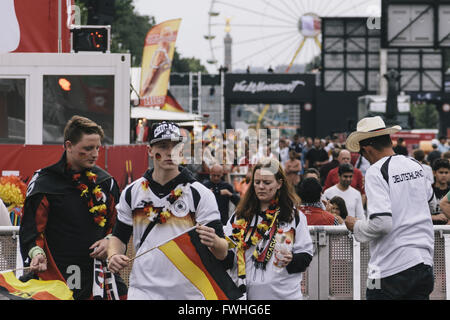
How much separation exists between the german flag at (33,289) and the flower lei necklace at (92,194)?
0.55m

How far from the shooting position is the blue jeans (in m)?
5.17

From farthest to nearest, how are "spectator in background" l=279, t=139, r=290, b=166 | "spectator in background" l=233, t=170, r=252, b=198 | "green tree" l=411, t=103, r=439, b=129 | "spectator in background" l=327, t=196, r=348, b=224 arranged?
"green tree" l=411, t=103, r=439, b=129
"spectator in background" l=279, t=139, r=290, b=166
"spectator in background" l=233, t=170, r=252, b=198
"spectator in background" l=327, t=196, r=348, b=224

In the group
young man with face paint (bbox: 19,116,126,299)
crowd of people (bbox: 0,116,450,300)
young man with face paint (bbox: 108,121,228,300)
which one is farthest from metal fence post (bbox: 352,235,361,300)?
young man with face paint (bbox: 108,121,228,300)

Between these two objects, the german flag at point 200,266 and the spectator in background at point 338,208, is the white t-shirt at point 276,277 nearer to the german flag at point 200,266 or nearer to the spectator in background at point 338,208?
the german flag at point 200,266

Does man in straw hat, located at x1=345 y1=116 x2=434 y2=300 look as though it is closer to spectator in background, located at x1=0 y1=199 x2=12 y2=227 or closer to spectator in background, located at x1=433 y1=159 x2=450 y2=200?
spectator in background, located at x1=0 y1=199 x2=12 y2=227

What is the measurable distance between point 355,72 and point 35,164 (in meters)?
41.4

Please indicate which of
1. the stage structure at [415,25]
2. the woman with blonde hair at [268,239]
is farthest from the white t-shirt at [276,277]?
the stage structure at [415,25]

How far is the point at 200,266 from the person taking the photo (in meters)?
4.86

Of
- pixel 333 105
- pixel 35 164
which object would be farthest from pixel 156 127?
pixel 333 105

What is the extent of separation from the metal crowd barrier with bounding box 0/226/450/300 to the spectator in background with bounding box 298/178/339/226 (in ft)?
0.91

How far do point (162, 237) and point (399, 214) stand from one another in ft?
4.71

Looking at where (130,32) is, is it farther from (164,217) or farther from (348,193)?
(164,217)

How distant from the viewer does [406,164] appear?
5.29 meters
